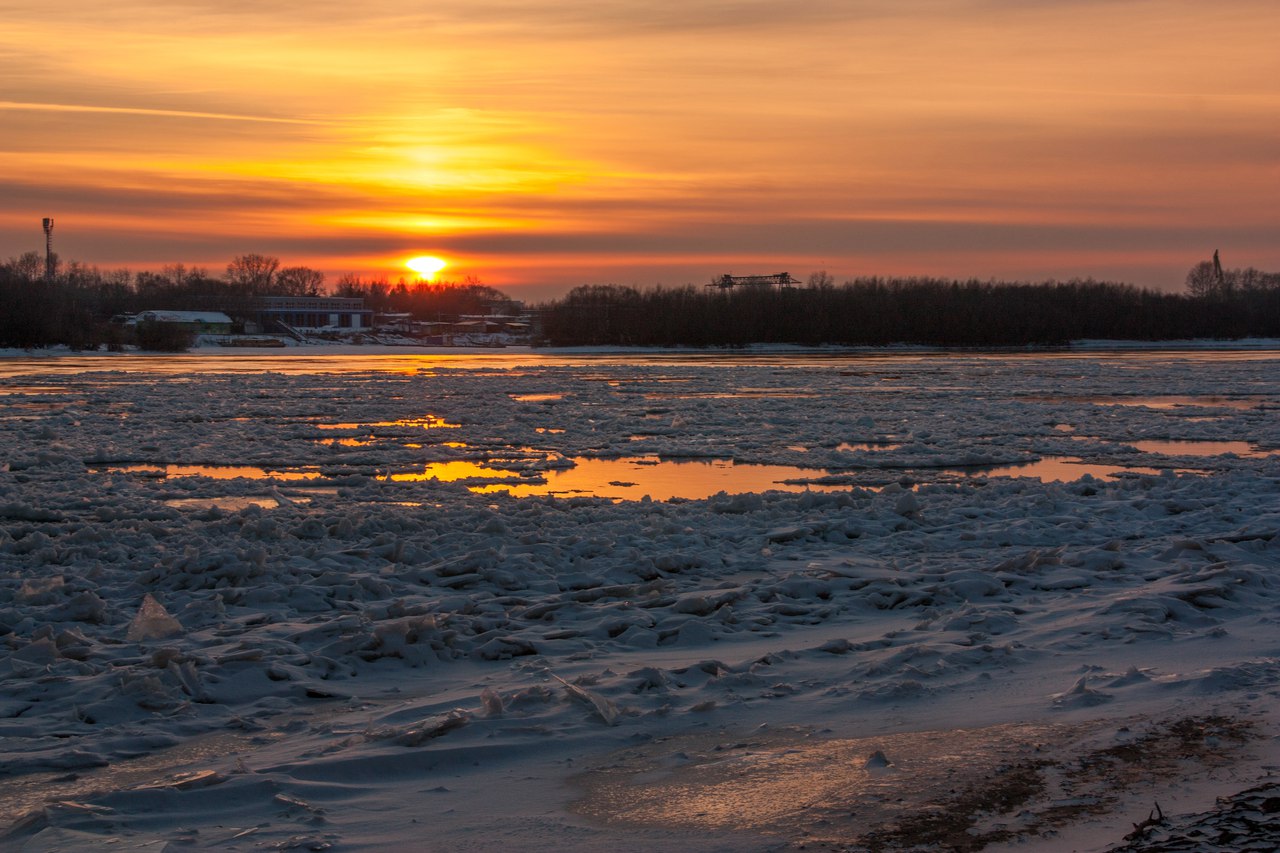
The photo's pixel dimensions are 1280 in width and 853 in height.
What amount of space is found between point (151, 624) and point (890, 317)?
106 metres

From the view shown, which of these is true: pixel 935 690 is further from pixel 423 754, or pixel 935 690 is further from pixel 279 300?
pixel 279 300

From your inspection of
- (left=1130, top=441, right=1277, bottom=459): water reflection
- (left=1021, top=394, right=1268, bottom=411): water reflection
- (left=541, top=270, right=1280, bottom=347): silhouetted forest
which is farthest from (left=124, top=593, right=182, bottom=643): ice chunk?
(left=541, top=270, right=1280, bottom=347): silhouetted forest

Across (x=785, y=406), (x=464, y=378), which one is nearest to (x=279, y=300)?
(x=464, y=378)

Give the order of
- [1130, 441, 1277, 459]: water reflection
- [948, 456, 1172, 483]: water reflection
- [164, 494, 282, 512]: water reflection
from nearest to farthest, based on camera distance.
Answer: [164, 494, 282, 512]: water reflection → [948, 456, 1172, 483]: water reflection → [1130, 441, 1277, 459]: water reflection

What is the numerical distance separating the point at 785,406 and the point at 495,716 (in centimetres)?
2181

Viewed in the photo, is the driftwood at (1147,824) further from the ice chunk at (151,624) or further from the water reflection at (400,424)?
the water reflection at (400,424)

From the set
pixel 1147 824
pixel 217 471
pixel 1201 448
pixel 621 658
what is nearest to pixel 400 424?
pixel 217 471

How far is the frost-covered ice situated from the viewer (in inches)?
185

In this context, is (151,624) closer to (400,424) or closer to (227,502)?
(227,502)

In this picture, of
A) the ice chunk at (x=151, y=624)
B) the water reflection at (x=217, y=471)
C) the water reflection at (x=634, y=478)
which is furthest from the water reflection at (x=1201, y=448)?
the ice chunk at (x=151, y=624)

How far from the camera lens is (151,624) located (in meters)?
7.33

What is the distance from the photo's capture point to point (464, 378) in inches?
1677

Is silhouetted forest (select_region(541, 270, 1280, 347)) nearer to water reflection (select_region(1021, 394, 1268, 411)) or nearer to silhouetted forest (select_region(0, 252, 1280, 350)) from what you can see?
silhouetted forest (select_region(0, 252, 1280, 350))

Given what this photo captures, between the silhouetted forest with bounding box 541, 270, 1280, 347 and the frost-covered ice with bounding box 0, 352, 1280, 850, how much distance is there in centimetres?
9335
